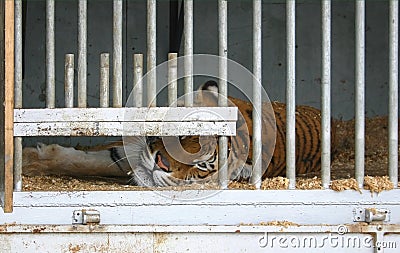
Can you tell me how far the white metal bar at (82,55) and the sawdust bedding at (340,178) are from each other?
32 cm

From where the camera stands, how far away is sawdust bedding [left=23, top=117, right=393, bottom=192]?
2.45 meters

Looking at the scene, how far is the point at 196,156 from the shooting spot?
292cm

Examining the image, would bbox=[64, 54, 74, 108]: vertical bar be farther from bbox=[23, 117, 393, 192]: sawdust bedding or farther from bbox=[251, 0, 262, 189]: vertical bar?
bbox=[251, 0, 262, 189]: vertical bar

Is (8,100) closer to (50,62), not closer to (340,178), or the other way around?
(50,62)

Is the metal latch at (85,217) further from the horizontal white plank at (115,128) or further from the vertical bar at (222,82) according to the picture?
the vertical bar at (222,82)

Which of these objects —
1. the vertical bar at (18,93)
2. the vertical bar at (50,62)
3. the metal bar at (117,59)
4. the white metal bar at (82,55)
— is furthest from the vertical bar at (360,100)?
the vertical bar at (18,93)

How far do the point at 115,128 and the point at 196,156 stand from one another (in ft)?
1.99

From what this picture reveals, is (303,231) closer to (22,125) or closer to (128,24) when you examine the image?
(22,125)

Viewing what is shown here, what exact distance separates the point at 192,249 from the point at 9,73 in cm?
87

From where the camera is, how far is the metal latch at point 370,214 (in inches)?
93.9

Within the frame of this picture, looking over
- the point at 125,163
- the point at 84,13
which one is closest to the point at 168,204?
the point at 84,13

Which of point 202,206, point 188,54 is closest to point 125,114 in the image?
point 188,54

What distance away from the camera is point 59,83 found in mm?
4859

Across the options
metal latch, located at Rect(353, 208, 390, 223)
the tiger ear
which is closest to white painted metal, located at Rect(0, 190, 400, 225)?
metal latch, located at Rect(353, 208, 390, 223)
